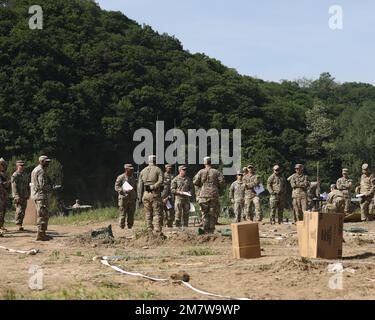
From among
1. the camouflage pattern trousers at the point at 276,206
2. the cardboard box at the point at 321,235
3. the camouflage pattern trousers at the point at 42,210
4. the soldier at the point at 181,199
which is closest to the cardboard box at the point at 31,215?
the soldier at the point at 181,199

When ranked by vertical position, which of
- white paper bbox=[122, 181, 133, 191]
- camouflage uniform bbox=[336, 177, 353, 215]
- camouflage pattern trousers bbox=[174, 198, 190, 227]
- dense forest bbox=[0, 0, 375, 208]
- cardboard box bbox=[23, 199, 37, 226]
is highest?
dense forest bbox=[0, 0, 375, 208]

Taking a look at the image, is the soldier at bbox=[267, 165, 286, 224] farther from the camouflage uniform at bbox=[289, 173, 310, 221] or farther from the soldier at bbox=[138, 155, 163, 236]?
the soldier at bbox=[138, 155, 163, 236]

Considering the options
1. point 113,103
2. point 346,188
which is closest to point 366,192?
point 346,188

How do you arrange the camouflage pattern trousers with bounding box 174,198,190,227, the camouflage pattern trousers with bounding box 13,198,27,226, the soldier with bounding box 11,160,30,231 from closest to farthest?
the soldier with bounding box 11,160,30,231 < the camouflage pattern trousers with bounding box 13,198,27,226 < the camouflage pattern trousers with bounding box 174,198,190,227

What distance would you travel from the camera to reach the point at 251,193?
80.7 feet

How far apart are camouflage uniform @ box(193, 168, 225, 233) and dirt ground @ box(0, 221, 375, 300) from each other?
78cm

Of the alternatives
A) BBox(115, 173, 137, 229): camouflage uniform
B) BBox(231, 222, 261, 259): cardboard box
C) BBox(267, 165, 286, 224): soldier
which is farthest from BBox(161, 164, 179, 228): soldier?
BBox(231, 222, 261, 259): cardboard box

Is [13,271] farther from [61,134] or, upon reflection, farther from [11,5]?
[11,5]

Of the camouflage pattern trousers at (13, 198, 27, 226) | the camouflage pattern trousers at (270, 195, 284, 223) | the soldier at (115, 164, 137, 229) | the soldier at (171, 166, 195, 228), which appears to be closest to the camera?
the camouflage pattern trousers at (13, 198, 27, 226)

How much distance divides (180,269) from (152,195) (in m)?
6.25

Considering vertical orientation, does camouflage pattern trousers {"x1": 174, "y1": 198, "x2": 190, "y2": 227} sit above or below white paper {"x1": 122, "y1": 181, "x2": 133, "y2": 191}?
below

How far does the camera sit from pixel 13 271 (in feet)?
39.6

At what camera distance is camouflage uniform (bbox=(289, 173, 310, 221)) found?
2183 centimetres
